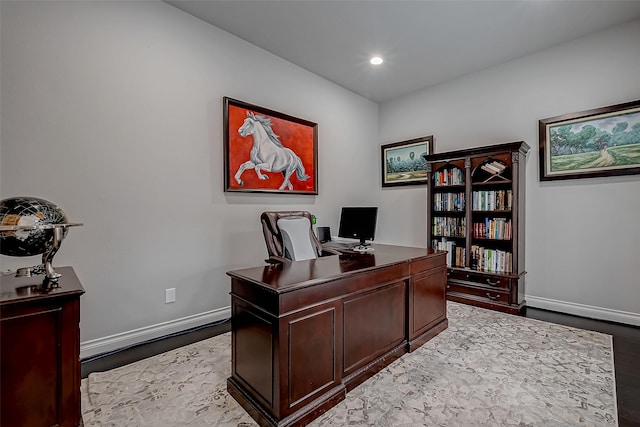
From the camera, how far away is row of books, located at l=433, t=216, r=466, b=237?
3.77 metres

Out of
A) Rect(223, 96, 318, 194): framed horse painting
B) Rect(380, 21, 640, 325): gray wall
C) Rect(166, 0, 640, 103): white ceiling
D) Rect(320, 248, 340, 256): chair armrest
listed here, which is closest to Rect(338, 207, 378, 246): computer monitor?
Rect(223, 96, 318, 194): framed horse painting

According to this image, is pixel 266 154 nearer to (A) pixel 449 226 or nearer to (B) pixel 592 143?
(A) pixel 449 226

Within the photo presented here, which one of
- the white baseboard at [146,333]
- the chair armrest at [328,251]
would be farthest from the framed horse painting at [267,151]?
the white baseboard at [146,333]

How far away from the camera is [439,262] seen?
8.79 ft

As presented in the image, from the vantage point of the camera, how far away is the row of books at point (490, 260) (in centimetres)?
336

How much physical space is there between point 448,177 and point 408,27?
1.86 metres

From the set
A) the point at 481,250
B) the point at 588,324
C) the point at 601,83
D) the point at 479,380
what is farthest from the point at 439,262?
the point at 601,83

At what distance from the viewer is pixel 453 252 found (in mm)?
3812

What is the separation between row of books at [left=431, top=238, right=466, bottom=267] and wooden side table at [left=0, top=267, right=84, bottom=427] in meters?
3.71

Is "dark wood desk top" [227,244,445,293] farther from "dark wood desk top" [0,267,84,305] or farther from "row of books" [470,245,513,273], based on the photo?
"row of books" [470,245,513,273]

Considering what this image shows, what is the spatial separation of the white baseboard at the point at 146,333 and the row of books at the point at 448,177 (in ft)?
10.1

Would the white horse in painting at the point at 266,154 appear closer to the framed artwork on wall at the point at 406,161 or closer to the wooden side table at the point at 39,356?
the framed artwork on wall at the point at 406,161

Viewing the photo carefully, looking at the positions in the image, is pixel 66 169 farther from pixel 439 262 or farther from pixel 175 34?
pixel 439 262

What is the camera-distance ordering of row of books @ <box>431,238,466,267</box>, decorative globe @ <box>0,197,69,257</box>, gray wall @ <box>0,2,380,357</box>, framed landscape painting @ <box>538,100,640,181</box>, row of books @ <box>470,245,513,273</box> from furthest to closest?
1. row of books @ <box>431,238,466,267</box>
2. row of books @ <box>470,245,513,273</box>
3. framed landscape painting @ <box>538,100,640,181</box>
4. gray wall @ <box>0,2,380,357</box>
5. decorative globe @ <box>0,197,69,257</box>
